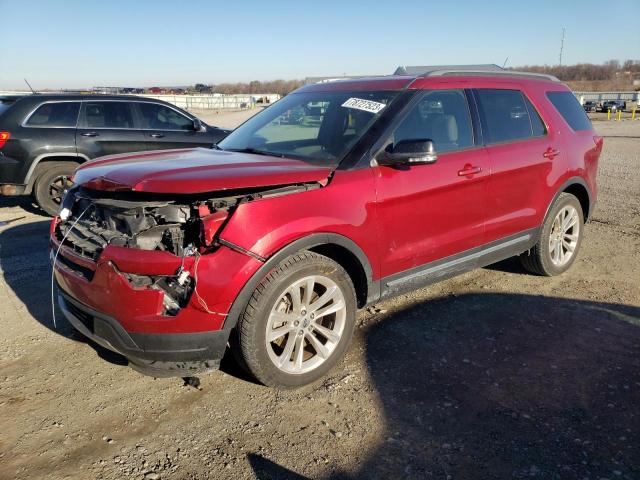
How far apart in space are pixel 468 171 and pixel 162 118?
20.0 ft

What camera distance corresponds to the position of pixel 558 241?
5.20 metres

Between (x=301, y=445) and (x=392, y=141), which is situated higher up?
(x=392, y=141)

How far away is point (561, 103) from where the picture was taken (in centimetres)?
517

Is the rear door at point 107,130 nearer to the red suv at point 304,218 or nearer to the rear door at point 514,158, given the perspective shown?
the red suv at point 304,218

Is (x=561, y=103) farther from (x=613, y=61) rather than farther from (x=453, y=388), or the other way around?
(x=613, y=61)

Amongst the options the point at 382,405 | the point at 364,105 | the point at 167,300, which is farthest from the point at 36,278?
the point at 382,405

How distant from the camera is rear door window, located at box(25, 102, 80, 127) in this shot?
7.60 meters

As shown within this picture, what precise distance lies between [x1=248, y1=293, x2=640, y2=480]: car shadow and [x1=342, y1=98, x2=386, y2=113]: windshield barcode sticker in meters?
1.65

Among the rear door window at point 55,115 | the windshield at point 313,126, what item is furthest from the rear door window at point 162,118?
the windshield at point 313,126

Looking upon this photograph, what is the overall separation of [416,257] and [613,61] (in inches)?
5878

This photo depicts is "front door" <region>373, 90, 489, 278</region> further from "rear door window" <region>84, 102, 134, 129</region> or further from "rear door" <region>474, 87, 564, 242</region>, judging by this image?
"rear door window" <region>84, 102, 134, 129</region>

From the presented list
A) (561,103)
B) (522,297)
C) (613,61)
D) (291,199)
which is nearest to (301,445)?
(291,199)

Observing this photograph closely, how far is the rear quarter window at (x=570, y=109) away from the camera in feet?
16.8

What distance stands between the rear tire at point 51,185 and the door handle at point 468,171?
5.79 metres
